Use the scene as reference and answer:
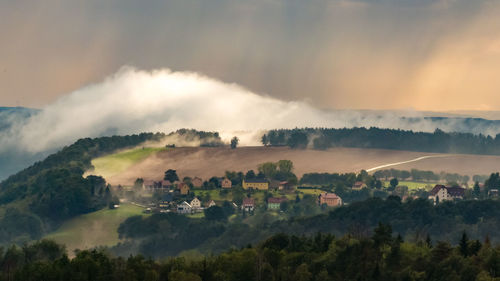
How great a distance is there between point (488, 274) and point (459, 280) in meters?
5.73

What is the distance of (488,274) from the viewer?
198875mm

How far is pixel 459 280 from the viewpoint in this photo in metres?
199
